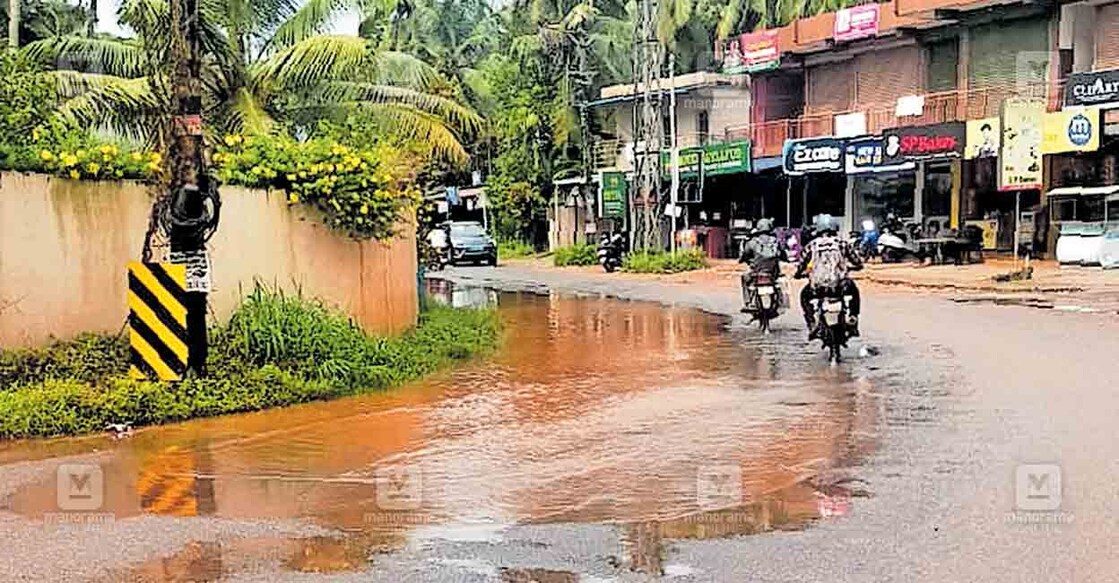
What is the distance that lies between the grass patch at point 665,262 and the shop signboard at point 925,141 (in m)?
5.88

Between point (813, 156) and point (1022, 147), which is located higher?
point (813, 156)

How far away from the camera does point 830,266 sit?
14.1m

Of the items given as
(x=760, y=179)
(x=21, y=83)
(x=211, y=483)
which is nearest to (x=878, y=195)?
(x=760, y=179)

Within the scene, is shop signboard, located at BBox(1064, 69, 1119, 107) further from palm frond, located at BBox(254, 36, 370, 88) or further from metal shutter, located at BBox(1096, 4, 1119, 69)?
palm frond, located at BBox(254, 36, 370, 88)

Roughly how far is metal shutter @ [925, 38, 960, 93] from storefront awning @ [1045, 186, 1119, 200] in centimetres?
592

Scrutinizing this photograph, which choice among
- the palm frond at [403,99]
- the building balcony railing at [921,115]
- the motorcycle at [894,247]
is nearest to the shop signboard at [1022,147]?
the building balcony railing at [921,115]

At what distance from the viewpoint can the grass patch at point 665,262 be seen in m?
34.7

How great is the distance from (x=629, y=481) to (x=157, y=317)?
495cm

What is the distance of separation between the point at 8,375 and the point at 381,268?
5.11 meters

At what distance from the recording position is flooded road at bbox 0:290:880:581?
21.1 ft

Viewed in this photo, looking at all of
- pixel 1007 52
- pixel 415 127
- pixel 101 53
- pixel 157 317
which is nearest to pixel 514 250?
pixel 1007 52

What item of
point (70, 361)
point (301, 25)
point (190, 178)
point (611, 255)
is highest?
point (301, 25)

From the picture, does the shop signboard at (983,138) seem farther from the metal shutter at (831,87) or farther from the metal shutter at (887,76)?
the metal shutter at (831,87)

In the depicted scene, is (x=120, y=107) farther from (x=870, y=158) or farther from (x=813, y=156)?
(x=813, y=156)
